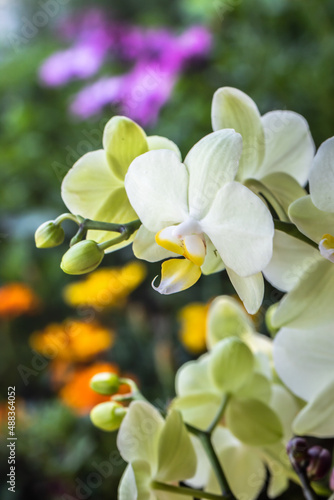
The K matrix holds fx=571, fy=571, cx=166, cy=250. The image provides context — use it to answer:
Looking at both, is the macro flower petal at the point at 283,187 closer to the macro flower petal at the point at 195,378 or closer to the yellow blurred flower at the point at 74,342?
the macro flower petal at the point at 195,378

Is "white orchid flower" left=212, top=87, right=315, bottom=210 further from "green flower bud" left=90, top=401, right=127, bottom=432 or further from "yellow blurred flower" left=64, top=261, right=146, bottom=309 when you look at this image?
"yellow blurred flower" left=64, top=261, right=146, bottom=309

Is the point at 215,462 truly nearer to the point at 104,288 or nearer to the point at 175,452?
the point at 175,452

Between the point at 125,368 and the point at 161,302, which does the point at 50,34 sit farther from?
the point at 125,368

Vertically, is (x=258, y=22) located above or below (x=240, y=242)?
below

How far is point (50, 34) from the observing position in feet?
5.75

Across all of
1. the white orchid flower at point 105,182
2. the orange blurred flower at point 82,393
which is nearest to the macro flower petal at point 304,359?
the white orchid flower at point 105,182

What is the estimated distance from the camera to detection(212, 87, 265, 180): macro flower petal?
262 millimetres

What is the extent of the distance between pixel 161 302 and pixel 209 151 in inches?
33.1

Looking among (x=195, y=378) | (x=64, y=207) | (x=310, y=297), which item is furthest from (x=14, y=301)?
(x=310, y=297)

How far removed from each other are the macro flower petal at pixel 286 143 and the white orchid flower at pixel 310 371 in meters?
0.09

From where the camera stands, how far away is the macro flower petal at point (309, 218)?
0.23 metres

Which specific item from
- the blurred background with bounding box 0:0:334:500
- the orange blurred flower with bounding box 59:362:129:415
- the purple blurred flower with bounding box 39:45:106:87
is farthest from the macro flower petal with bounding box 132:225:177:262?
the purple blurred flower with bounding box 39:45:106:87

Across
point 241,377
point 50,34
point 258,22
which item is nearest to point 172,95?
point 258,22

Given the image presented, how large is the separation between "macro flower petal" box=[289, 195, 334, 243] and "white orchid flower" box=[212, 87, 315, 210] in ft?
0.17
